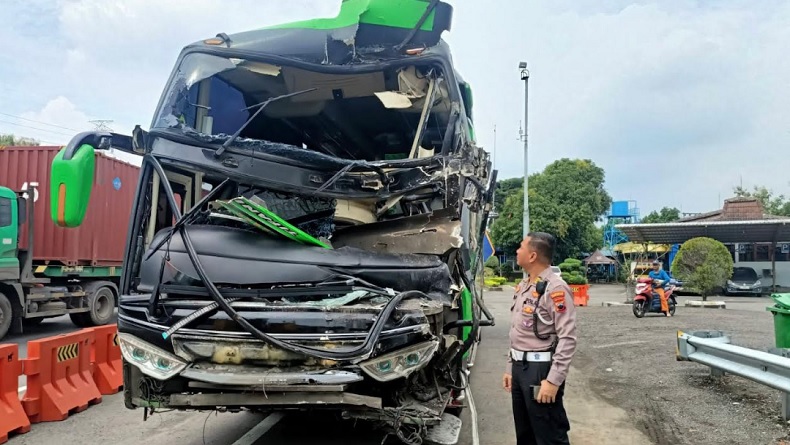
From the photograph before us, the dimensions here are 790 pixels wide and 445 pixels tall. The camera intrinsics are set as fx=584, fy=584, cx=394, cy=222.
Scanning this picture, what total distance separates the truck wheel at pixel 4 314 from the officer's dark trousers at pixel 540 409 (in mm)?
9789

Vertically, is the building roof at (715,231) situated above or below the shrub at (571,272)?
above

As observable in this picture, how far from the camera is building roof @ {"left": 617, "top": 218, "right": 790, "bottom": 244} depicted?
80.1 ft

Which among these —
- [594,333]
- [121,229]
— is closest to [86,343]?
[121,229]

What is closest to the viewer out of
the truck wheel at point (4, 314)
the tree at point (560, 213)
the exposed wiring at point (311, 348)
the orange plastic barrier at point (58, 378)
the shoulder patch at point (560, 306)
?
the exposed wiring at point (311, 348)

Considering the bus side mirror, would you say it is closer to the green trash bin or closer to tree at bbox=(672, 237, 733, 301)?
the green trash bin

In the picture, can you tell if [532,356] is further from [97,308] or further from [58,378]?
[97,308]

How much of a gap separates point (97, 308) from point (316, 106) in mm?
9601

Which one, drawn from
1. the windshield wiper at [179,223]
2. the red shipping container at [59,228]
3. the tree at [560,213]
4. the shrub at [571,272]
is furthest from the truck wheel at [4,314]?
the tree at [560,213]

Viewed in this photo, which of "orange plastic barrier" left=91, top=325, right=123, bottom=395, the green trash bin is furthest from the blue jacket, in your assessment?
"orange plastic barrier" left=91, top=325, right=123, bottom=395

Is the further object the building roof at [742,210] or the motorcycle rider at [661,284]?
the building roof at [742,210]

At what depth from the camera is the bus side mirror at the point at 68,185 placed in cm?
367

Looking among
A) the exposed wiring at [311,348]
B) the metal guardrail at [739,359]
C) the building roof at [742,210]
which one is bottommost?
the metal guardrail at [739,359]

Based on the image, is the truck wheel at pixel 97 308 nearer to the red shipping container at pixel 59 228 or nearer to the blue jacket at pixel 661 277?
the red shipping container at pixel 59 228

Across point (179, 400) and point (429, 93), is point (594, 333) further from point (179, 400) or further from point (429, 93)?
point (179, 400)
